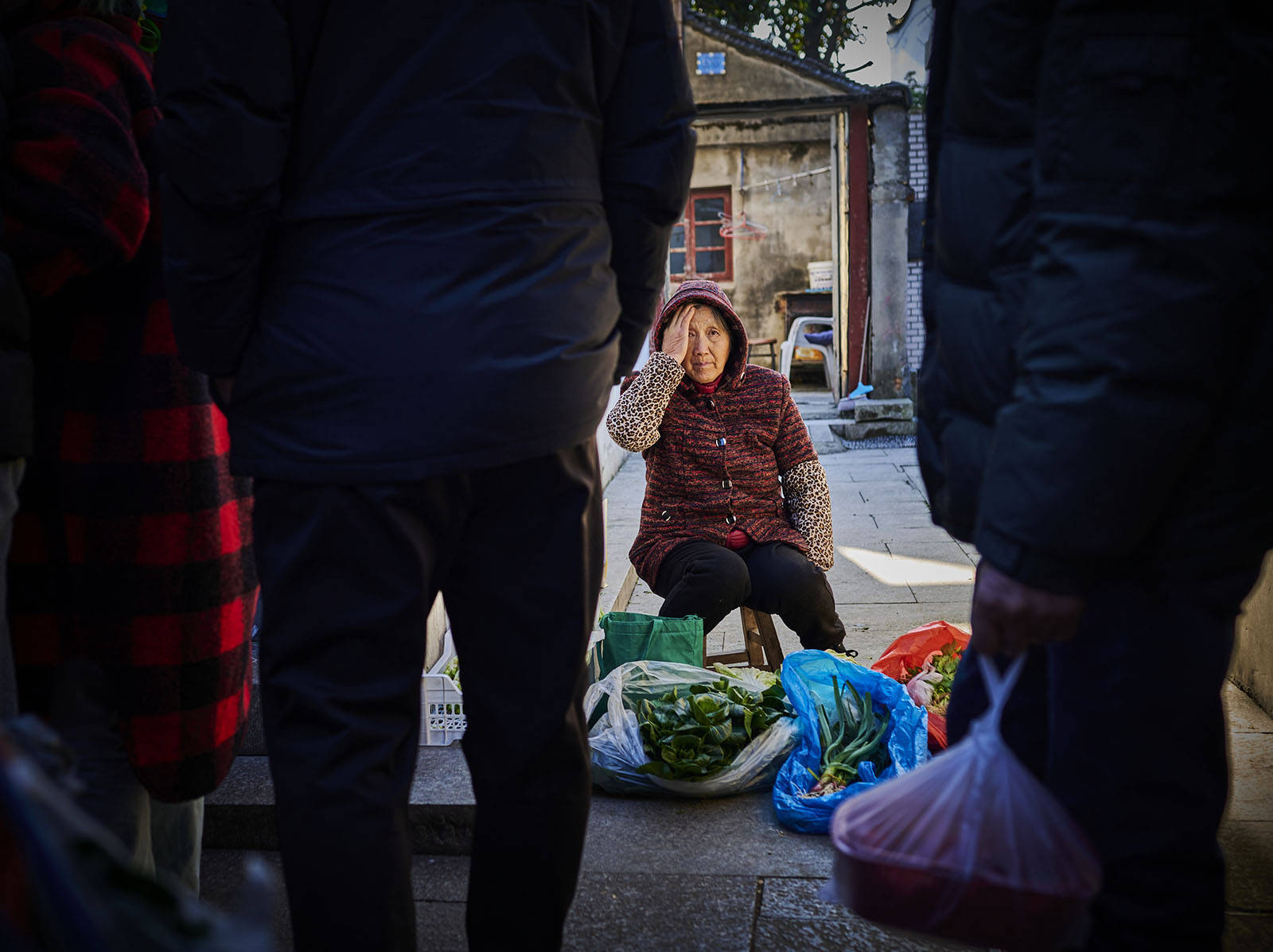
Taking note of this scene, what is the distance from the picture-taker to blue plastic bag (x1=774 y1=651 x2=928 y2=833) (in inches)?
104

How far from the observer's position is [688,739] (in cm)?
281

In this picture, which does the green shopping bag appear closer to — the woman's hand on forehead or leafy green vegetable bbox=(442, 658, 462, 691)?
leafy green vegetable bbox=(442, 658, 462, 691)

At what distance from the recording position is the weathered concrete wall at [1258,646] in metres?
3.20

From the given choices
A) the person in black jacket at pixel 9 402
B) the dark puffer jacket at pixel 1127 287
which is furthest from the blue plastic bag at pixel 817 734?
the person in black jacket at pixel 9 402

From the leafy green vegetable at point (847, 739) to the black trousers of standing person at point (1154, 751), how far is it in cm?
142

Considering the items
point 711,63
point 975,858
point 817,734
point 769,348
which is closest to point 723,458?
point 817,734

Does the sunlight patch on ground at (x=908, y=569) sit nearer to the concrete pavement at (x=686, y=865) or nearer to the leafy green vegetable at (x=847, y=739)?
the concrete pavement at (x=686, y=865)

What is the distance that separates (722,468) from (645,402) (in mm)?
346

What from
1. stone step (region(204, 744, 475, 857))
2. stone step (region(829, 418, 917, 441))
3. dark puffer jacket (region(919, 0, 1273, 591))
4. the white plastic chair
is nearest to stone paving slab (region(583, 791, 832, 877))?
stone step (region(204, 744, 475, 857))

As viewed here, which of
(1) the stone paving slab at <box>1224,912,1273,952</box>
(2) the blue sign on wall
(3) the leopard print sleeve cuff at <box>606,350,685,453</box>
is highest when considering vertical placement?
(2) the blue sign on wall

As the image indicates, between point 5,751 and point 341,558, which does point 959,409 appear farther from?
point 5,751

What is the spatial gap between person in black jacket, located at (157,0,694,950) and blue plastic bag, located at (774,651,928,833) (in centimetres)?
128

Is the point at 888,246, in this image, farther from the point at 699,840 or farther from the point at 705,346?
the point at 699,840

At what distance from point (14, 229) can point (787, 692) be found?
85.8 inches
